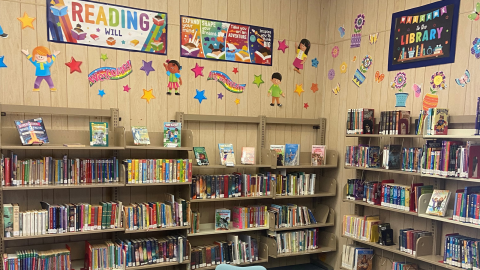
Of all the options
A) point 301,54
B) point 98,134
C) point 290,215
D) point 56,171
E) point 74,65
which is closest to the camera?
point 56,171

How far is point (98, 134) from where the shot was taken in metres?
3.81

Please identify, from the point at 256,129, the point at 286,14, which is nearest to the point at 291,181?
the point at 256,129

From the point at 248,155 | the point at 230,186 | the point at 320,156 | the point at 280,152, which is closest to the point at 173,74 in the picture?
the point at 248,155

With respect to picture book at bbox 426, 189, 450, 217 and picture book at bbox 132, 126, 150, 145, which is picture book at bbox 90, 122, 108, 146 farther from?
picture book at bbox 426, 189, 450, 217

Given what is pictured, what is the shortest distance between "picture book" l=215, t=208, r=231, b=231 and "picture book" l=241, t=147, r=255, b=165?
61 cm

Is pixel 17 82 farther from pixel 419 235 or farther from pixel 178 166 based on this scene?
pixel 419 235

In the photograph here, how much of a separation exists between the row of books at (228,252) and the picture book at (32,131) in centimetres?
191

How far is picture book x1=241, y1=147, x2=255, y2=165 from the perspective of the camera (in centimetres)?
465

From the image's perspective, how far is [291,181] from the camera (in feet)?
15.8

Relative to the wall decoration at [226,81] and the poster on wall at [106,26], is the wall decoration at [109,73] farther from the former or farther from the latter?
the wall decoration at [226,81]

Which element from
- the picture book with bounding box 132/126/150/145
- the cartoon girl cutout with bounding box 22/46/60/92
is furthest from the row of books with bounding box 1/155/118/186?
the cartoon girl cutout with bounding box 22/46/60/92

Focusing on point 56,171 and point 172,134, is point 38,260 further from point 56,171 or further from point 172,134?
point 172,134

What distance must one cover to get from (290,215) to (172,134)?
1.77 m

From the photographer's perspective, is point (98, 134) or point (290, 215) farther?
point (290, 215)
